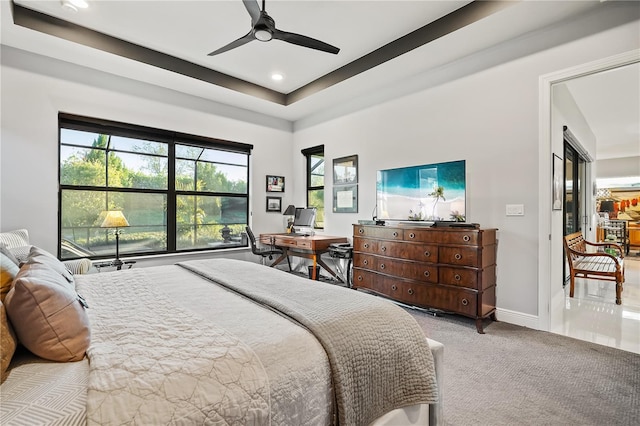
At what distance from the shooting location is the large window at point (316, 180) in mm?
5434

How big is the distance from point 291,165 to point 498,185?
12.0 ft

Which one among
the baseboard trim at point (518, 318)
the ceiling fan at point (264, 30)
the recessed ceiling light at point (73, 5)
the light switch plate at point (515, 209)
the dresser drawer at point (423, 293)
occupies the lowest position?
the baseboard trim at point (518, 318)

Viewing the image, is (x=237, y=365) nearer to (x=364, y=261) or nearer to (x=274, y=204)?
(x=364, y=261)

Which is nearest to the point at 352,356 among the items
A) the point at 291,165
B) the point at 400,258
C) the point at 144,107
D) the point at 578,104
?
the point at 400,258

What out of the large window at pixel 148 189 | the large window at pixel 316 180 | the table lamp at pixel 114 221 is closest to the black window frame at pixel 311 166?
the large window at pixel 316 180

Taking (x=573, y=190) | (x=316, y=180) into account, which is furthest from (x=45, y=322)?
(x=573, y=190)

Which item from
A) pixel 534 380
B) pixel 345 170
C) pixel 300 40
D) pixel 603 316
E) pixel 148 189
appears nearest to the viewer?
pixel 534 380

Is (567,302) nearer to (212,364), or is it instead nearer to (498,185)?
(498,185)

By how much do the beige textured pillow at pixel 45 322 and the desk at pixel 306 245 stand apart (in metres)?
3.39

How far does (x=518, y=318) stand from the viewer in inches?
119

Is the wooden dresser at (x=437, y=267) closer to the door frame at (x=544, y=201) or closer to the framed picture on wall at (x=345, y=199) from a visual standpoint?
the door frame at (x=544, y=201)

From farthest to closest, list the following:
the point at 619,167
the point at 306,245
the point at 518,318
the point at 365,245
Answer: the point at 619,167, the point at 306,245, the point at 365,245, the point at 518,318

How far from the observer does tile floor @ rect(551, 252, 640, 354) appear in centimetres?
268

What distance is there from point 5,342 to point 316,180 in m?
4.84
